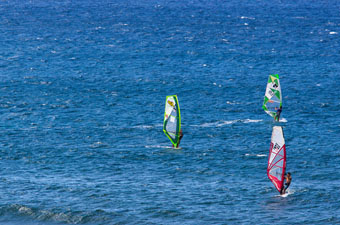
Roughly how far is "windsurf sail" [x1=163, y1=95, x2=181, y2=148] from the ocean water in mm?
1923

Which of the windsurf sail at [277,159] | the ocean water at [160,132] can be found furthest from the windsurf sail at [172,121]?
the windsurf sail at [277,159]

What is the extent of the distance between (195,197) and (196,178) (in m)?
7.76

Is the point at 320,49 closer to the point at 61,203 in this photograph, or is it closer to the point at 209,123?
the point at 209,123

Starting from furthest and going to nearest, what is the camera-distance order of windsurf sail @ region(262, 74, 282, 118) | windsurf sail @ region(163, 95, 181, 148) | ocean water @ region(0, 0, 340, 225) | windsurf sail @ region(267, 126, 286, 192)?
1. windsurf sail @ region(262, 74, 282, 118)
2. windsurf sail @ region(163, 95, 181, 148)
3. windsurf sail @ region(267, 126, 286, 192)
4. ocean water @ region(0, 0, 340, 225)

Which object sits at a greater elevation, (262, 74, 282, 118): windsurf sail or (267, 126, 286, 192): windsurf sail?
(267, 126, 286, 192): windsurf sail

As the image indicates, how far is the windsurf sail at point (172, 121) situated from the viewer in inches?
3637

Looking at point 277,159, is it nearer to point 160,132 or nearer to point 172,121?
point 172,121

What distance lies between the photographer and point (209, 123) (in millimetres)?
107312

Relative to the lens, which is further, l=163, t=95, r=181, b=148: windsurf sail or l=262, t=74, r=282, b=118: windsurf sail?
l=262, t=74, r=282, b=118: windsurf sail

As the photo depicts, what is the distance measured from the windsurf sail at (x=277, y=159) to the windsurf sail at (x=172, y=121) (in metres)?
21.8

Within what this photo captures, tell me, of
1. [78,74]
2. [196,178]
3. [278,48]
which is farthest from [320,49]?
[196,178]

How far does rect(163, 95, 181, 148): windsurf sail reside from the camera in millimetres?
92375

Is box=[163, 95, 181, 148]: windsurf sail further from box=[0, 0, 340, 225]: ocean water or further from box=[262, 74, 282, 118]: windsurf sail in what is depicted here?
box=[262, 74, 282, 118]: windsurf sail

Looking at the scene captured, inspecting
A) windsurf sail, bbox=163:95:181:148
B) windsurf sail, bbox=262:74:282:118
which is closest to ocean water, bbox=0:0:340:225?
windsurf sail, bbox=163:95:181:148
